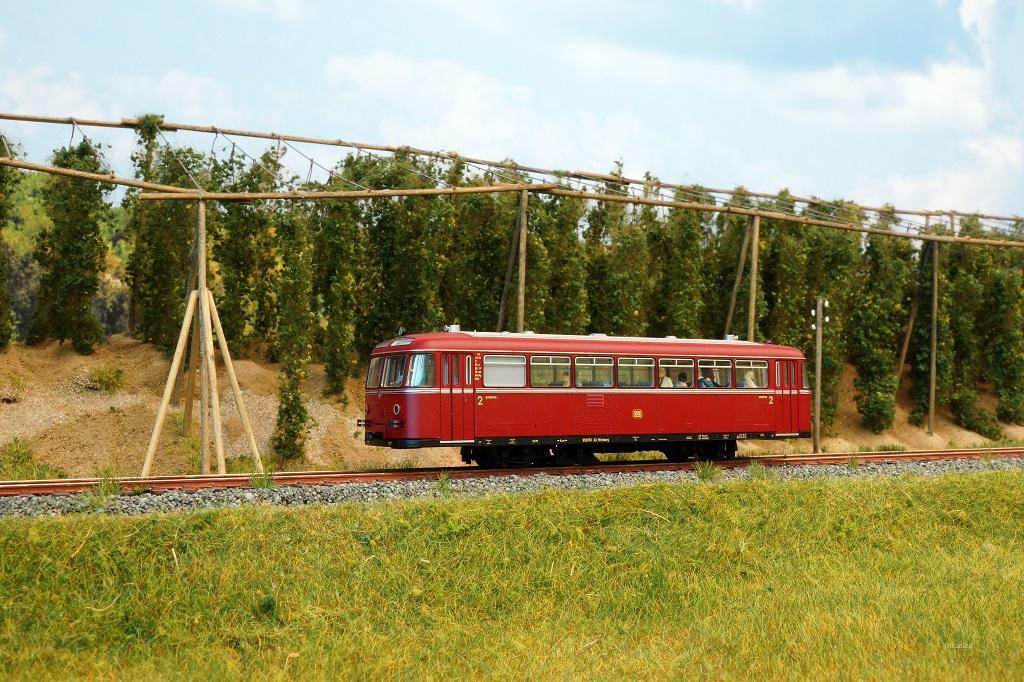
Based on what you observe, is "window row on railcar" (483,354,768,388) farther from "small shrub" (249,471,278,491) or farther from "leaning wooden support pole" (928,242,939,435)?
"leaning wooden support pole" (928,242,939,435)

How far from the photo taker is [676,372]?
2322 cm

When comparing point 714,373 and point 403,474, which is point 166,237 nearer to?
point 403,474

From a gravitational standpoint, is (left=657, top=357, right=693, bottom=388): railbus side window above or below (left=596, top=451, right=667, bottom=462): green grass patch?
above

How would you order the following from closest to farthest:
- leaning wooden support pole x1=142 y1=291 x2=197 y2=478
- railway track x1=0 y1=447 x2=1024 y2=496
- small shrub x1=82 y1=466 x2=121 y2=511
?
small shrub x1=82 y1=466 x2=121 y2=511
railway track x1=0 y1=447 x2=1024 y2=496
leaning wooden support pole x1=142 y1=291 x2=197 y2=478

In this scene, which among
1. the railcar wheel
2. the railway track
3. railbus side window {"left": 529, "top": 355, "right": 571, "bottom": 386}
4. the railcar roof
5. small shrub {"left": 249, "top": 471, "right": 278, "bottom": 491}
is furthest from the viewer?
the railcar wheel

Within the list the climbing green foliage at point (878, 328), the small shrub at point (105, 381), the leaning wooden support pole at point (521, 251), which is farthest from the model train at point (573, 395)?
the climbing green foliage at point (878, 328)

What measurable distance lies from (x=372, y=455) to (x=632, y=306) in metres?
10.3

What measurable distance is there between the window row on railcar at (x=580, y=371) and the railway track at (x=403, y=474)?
1.74 metres

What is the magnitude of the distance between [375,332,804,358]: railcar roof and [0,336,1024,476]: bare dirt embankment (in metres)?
5.91

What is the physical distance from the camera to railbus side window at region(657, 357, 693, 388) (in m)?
23.0

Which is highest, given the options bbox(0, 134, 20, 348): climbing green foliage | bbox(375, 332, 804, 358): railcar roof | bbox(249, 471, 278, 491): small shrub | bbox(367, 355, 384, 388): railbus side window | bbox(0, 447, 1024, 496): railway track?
bbox(0, 134, 20, 348): climbing green foliage

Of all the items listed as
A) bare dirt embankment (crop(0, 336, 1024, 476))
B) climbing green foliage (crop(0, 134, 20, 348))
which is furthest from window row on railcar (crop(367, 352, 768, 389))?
climbing green foliage (crop(0, 134, 20, 348))

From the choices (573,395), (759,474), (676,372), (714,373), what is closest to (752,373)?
(714,373)

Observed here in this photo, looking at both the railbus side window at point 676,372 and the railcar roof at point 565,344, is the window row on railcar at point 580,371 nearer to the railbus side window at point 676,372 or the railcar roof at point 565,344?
the railbus side window at point 676,372
